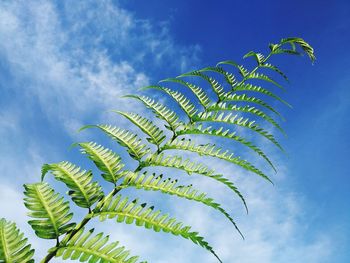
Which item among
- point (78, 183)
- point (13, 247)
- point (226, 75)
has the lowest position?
point (13, 247)

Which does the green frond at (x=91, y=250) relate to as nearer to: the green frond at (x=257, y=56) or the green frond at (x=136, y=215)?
the green frond at (x=136, y=215)

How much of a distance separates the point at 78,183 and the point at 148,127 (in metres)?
0.66

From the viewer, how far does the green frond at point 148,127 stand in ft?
8.29

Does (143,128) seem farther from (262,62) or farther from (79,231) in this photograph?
(262,62)

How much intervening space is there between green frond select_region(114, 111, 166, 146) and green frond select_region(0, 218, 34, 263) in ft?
3.23

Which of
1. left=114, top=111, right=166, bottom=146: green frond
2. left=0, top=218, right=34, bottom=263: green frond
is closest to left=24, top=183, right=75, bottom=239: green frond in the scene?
left=0, top=218, right=34, bottom=263: green frond

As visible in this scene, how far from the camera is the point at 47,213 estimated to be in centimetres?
191

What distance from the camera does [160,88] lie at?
3064 mm

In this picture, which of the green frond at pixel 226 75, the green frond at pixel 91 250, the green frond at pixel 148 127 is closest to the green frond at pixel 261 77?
the green frond at pixel 226 75

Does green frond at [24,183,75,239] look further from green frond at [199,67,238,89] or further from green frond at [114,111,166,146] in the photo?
green frond at [199,67,238,89]

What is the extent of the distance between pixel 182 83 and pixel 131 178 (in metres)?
1.23

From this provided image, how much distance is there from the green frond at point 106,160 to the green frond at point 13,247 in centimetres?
53

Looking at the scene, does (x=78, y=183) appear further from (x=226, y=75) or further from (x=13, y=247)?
(x=226, y=75)

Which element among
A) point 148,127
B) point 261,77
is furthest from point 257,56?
point 148,127
